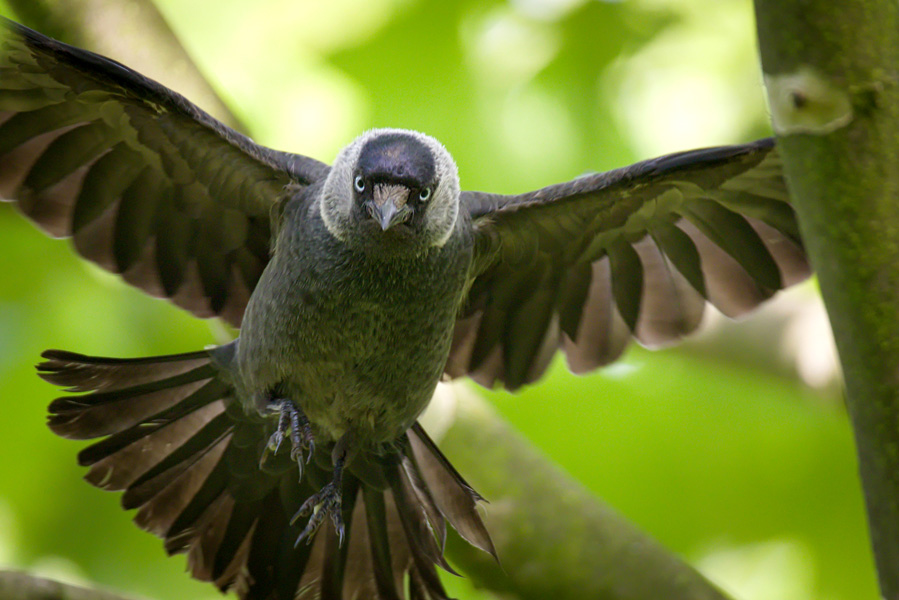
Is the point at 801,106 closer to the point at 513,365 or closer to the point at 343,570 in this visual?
the point at 513,365

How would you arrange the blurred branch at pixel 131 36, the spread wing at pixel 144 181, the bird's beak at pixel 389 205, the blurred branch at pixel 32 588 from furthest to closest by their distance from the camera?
the blurred branch at pixel 131 36 → the spread wing at pixel 144 181 → the bird's beak at pixel 389 205 → the blurred branch at pixel 32 588

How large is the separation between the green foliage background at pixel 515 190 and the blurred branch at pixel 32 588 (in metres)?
1.51

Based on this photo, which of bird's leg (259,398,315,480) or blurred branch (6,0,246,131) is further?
blurred branch (6,0,246,131)

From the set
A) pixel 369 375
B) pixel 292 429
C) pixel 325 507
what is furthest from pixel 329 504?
pixel 369 375

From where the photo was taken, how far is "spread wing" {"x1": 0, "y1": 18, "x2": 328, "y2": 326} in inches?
134

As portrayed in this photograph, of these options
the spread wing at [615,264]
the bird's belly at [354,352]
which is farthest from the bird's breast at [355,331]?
the spread wing at [615,264]

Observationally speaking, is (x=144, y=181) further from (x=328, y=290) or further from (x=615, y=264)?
(x=615, y=264)

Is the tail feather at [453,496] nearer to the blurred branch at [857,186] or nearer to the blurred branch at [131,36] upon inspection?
the blurred branch at [131,36]

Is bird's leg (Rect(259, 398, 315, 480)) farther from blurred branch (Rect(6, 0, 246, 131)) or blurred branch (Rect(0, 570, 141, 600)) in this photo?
blurred branch (Rect(6, 0, 246, 131))

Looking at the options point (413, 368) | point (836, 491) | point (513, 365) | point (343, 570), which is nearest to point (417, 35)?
point (513, 365)

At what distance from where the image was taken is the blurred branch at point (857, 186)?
199 centimetres

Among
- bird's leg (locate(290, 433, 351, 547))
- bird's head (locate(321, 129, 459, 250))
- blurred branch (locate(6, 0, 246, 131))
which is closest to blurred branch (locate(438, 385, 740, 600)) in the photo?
bird's leg (locate(290, 433, 351, 547))

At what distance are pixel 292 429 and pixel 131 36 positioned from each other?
1662 millimetres

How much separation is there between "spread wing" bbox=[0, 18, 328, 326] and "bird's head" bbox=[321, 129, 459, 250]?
327 mm
